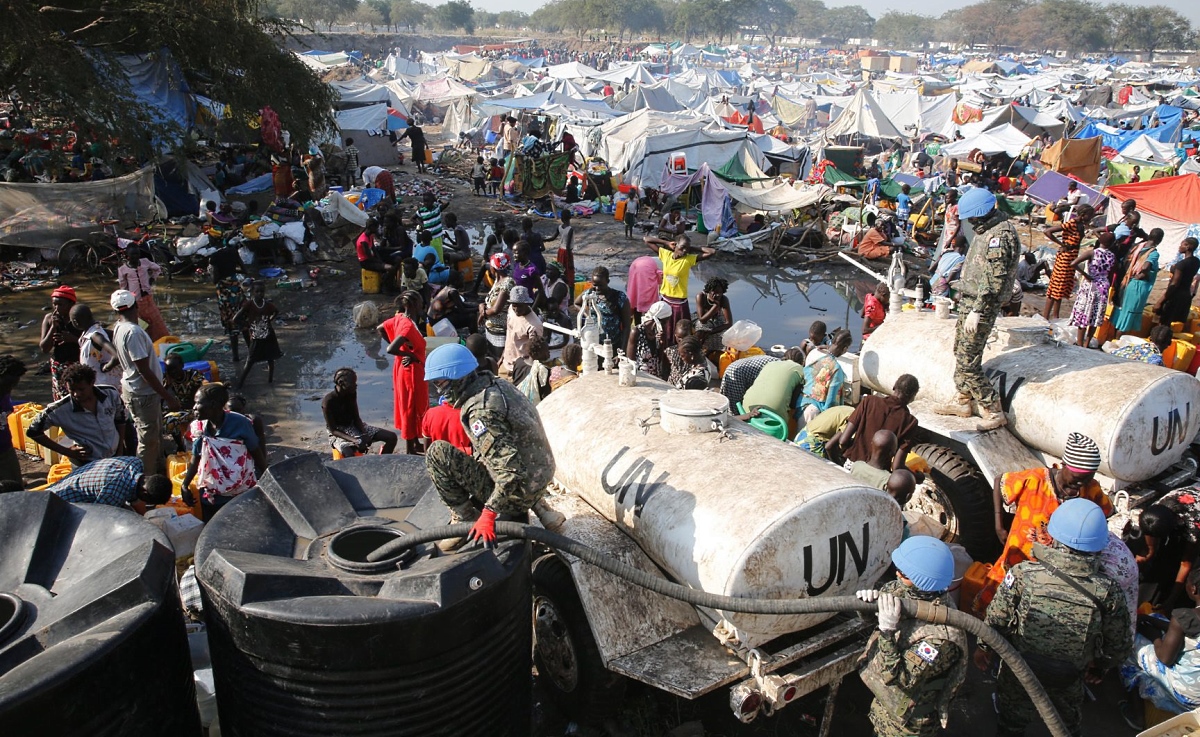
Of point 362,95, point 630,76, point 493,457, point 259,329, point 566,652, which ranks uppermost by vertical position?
point 630,76

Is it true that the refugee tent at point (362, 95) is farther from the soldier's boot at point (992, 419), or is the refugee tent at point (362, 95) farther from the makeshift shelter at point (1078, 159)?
the soldier's boot at point (992, 419)

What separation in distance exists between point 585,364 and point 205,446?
108 inches

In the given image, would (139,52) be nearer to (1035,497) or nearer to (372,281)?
(372,281)

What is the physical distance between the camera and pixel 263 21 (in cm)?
1822

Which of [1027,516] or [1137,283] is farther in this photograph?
[1137,283]

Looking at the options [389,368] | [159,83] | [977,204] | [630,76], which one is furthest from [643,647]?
[630,76]

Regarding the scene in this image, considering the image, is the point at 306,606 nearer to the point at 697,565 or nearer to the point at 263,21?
the point at 697,565

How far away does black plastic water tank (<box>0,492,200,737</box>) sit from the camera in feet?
10.0

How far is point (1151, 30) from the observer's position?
9625 cm

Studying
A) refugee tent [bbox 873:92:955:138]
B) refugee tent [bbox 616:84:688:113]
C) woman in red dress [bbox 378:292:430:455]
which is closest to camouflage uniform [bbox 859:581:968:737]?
woman in red dress [bbox 378:292:430:455]

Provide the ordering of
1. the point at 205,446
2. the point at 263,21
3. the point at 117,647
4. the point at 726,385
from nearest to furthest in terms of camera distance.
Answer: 1. the point at 117,647
2. the point at 205,446
3. the point at 726,385
4. the point at 263,21

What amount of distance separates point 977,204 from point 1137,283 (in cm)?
521

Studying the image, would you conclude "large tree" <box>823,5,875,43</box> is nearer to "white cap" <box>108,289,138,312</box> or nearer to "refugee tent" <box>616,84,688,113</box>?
"refugee tent" <box>616,84,688,113</box>

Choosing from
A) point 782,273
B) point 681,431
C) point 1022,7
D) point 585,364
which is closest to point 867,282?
point 782,273
